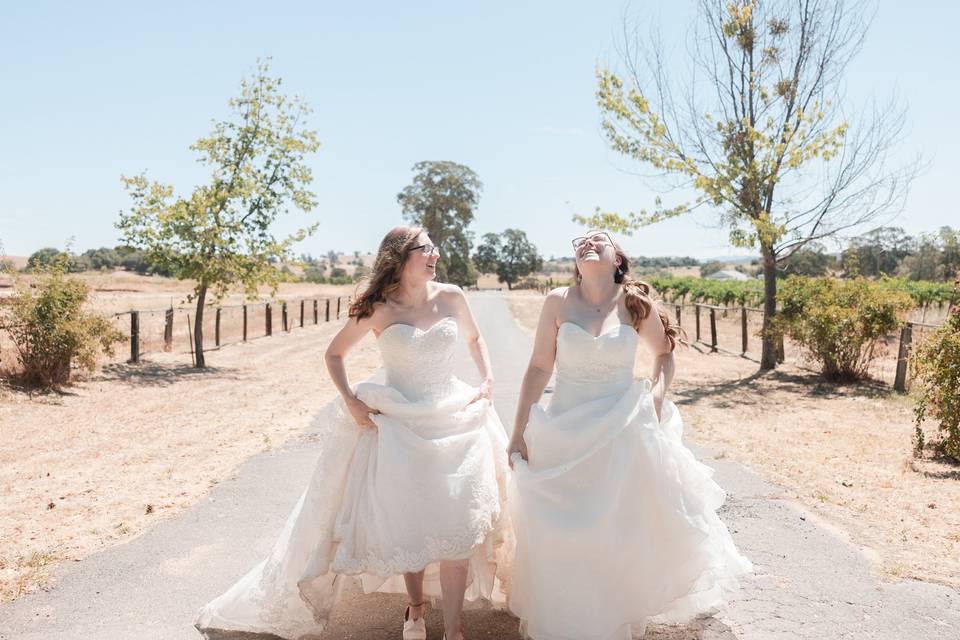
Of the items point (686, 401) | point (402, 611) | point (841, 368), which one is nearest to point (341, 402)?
point (402, 611)

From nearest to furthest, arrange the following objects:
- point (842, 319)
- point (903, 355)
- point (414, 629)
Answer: point (414, 629) → point (903, 355) → point (842, 319)

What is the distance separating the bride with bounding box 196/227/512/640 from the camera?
11.6ft

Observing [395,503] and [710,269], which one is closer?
[395,503]

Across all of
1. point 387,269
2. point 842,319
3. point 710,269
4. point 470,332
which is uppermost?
point 710,269

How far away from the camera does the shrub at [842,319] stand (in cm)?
1305

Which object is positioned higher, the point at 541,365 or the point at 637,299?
the point at 637,299

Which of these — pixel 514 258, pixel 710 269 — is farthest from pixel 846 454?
pixel 710 269

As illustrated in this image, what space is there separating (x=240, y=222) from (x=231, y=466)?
423 inches

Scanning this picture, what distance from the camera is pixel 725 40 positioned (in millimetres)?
15367

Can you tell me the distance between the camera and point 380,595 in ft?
14.0

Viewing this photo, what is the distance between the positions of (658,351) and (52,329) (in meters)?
11.4

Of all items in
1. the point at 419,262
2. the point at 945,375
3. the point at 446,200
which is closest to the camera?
the point at 419,262

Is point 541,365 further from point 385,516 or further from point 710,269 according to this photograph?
point 710,269

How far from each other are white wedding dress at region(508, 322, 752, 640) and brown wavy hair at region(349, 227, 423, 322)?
925 millimetres
